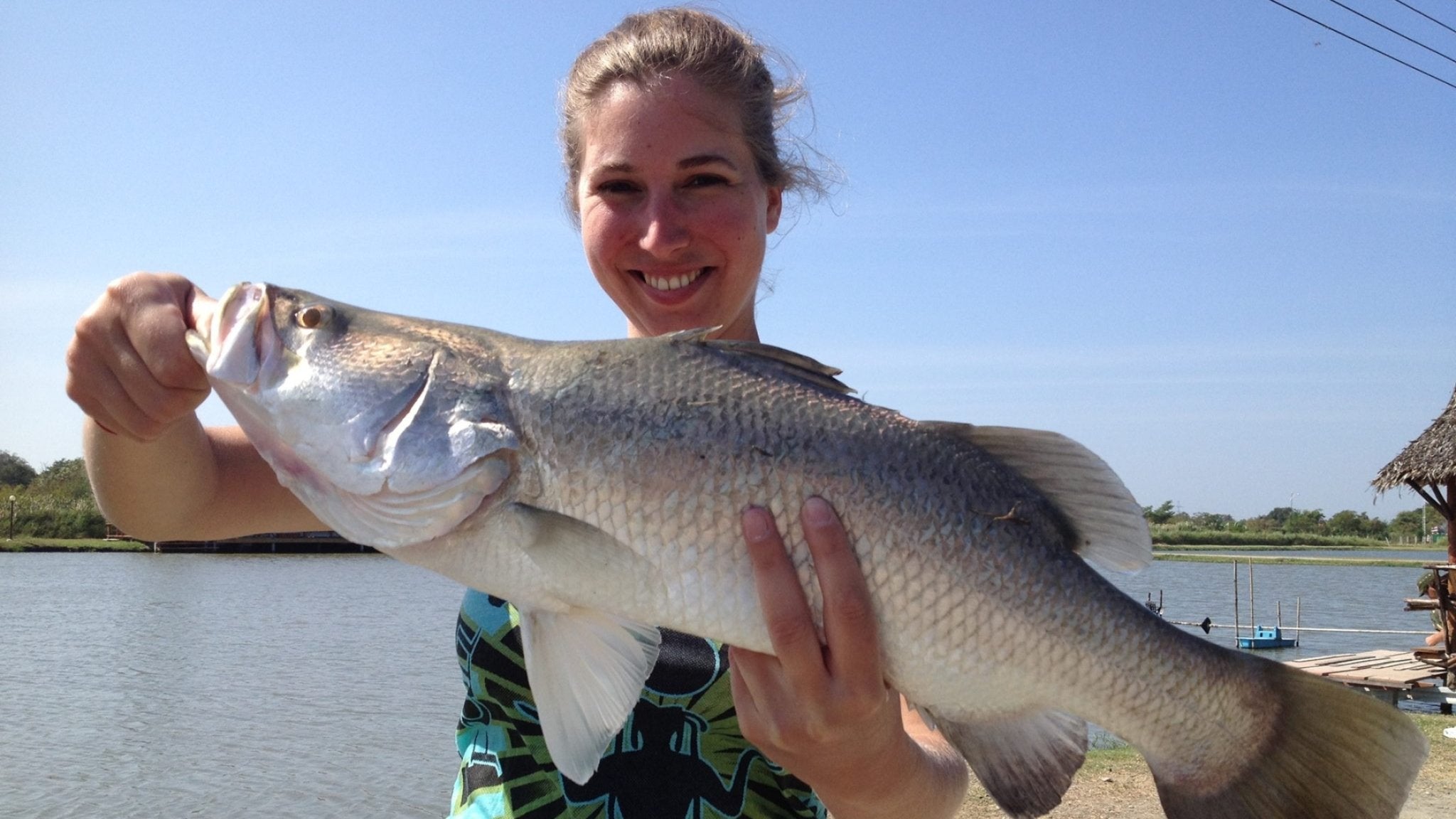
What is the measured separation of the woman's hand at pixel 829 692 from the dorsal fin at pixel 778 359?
0.32 meters

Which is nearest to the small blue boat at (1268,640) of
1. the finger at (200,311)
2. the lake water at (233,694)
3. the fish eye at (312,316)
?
the lake water at (233,694)

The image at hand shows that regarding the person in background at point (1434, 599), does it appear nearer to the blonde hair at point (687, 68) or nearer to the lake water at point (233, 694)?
the lake water at point (233, 694)

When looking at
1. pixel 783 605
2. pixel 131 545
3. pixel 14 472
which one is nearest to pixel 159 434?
pixel 783 605

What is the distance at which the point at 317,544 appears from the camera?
70125 mm

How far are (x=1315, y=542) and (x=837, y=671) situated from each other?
392 feet

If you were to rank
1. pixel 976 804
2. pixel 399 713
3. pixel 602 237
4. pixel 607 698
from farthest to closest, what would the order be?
pixel 399 713
pixel 976 804
pixel 602 237
pixel 607 698

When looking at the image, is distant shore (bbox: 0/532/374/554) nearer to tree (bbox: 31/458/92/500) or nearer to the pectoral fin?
tree (bbox: 31/458/92/500)

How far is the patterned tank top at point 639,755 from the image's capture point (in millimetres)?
2441

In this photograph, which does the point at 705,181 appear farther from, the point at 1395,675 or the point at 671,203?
the point at 1395,675

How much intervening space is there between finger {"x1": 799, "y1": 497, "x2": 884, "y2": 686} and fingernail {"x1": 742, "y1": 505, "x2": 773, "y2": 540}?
0.08m

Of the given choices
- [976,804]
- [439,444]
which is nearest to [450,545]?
[439,444]

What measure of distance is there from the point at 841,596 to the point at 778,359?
0.54 metres

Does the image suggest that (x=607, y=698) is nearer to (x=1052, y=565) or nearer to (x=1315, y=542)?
(x=1052, y=565)

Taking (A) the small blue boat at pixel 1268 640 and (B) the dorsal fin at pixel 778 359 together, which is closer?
(B) the dorsal fin at pixel 778 359
